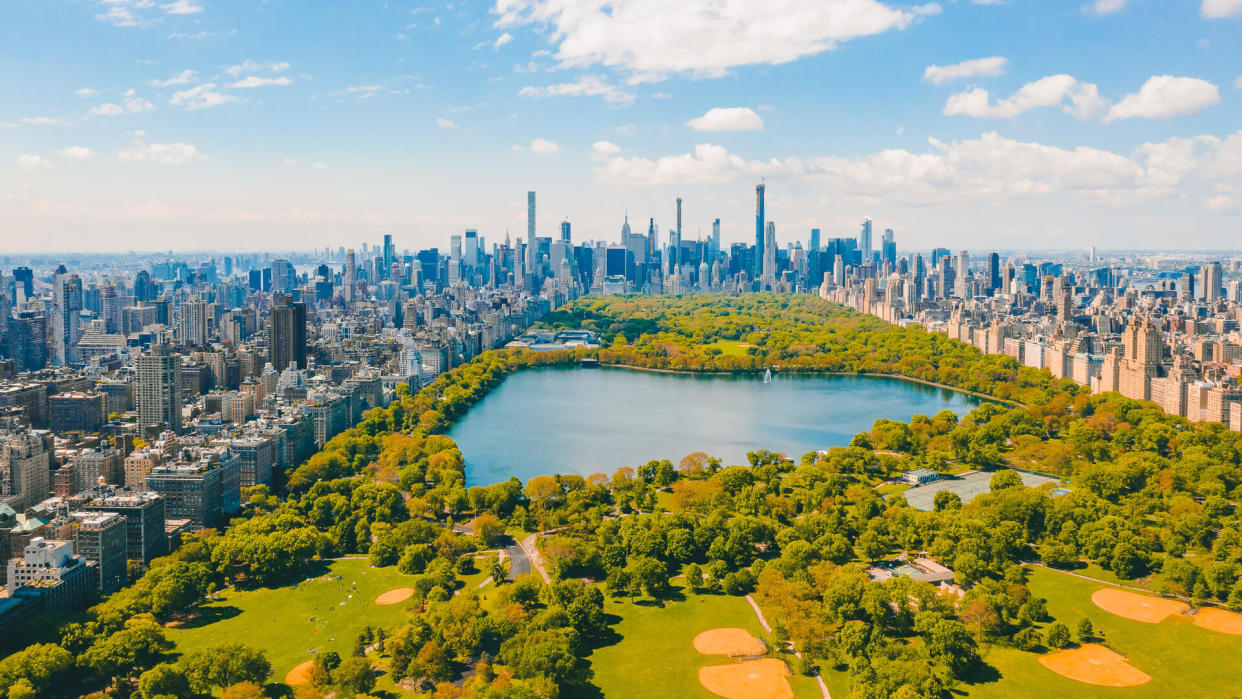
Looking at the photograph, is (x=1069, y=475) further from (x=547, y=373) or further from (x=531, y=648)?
(x=547, y=373)

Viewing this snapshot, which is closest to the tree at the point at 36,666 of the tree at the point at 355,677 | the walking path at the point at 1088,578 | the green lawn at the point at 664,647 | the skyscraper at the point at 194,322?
the tree at the point at 355,677

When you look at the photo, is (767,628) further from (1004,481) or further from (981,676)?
(1004,481)

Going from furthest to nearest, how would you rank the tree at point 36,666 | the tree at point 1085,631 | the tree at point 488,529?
the tree at point 488,529, the tree at point 1085,631, the tree at point 36,666

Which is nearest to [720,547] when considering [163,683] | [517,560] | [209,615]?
[517,560]

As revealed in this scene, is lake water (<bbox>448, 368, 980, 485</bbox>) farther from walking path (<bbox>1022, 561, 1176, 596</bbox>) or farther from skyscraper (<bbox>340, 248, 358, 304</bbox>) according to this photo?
skyscraper (<bbox>340, 248, 358, 304</bbox>)

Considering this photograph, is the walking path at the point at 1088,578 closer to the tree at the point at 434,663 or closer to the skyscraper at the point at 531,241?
the tree at the point at 434,663
